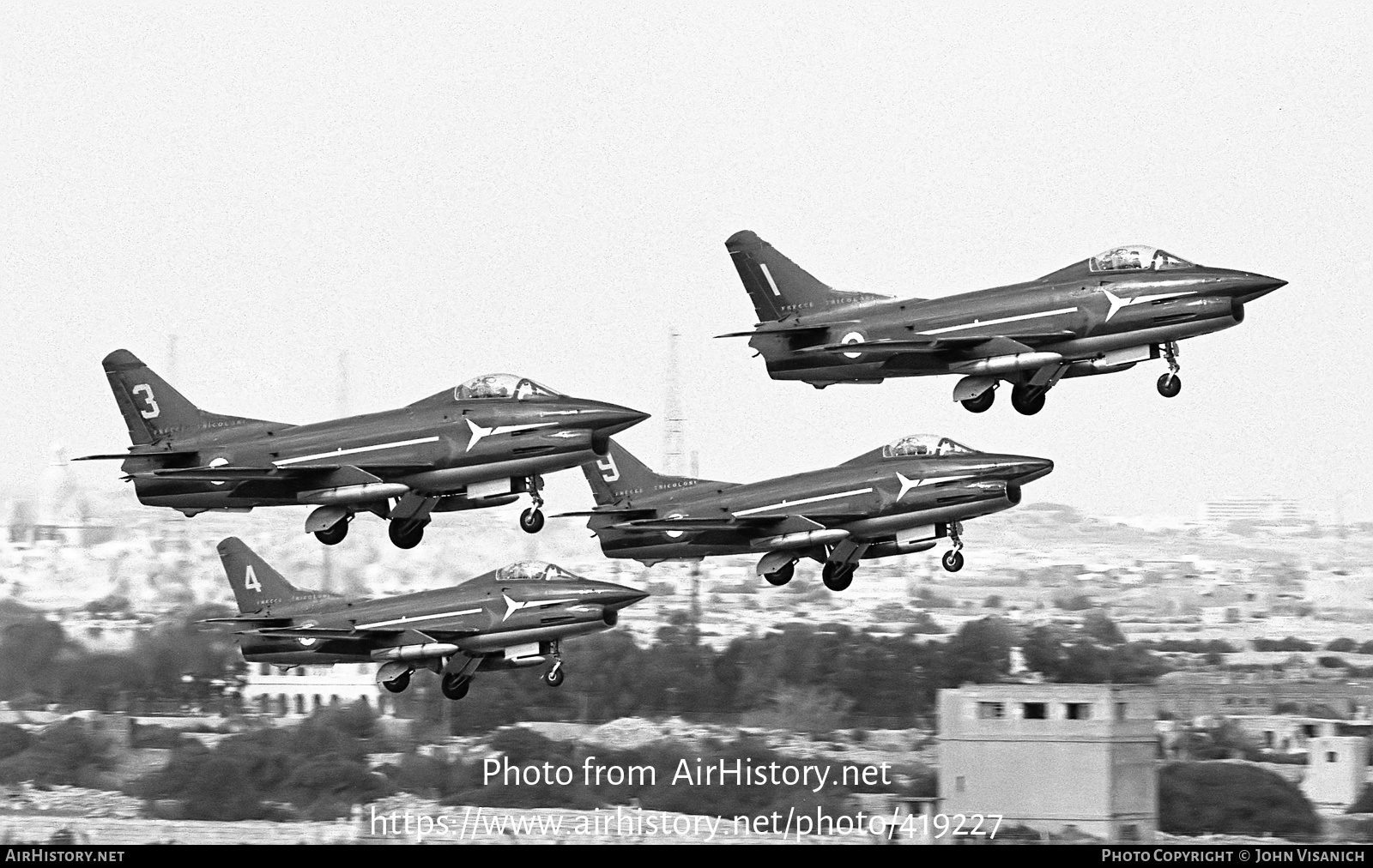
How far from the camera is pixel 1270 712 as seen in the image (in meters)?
87.7

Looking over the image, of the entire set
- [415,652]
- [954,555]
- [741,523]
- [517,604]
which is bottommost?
[415,652]

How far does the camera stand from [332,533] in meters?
51.5

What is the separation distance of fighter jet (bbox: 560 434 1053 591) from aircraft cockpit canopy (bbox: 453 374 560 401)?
5.06m

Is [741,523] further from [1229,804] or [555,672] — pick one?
[1229,804]

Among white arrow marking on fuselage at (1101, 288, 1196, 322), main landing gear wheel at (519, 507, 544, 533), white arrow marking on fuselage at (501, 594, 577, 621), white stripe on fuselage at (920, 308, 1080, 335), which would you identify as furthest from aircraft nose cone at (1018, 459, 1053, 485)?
main landing gear wheel at (519, 507, 544, 533)

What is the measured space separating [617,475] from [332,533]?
9333mm

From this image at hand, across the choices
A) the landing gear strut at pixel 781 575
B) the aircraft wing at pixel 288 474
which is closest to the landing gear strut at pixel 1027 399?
the landing gear strut at pixel 781 575

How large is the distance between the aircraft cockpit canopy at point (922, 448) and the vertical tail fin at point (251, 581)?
58.2 ft

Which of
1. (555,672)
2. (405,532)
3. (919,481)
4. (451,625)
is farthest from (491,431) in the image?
(919,481)

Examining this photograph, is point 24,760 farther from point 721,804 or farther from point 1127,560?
point 1127,560

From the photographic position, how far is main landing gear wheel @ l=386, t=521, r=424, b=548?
51.2 metres

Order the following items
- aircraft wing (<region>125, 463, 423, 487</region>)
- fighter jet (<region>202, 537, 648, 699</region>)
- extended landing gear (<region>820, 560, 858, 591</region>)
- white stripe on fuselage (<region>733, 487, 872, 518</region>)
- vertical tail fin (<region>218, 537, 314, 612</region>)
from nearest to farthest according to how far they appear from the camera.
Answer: aircraft wing (<region>125, 463, 423, 487</region>) → white stripe on fuselage (<region>733, 487, 872, 518</region>) → extended landing gear (<region>820, 560, 858, 591</region>) → fighter jet (<region>202, 537, 648, 699</region>) → vertical tail fin (<region>218, 537, 314, 612</region>)

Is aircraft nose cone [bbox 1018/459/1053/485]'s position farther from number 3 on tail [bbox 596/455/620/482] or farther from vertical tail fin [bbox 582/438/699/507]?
number 3 on tail [bbox 596/455/620/482]

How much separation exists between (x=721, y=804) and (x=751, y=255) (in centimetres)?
2768
